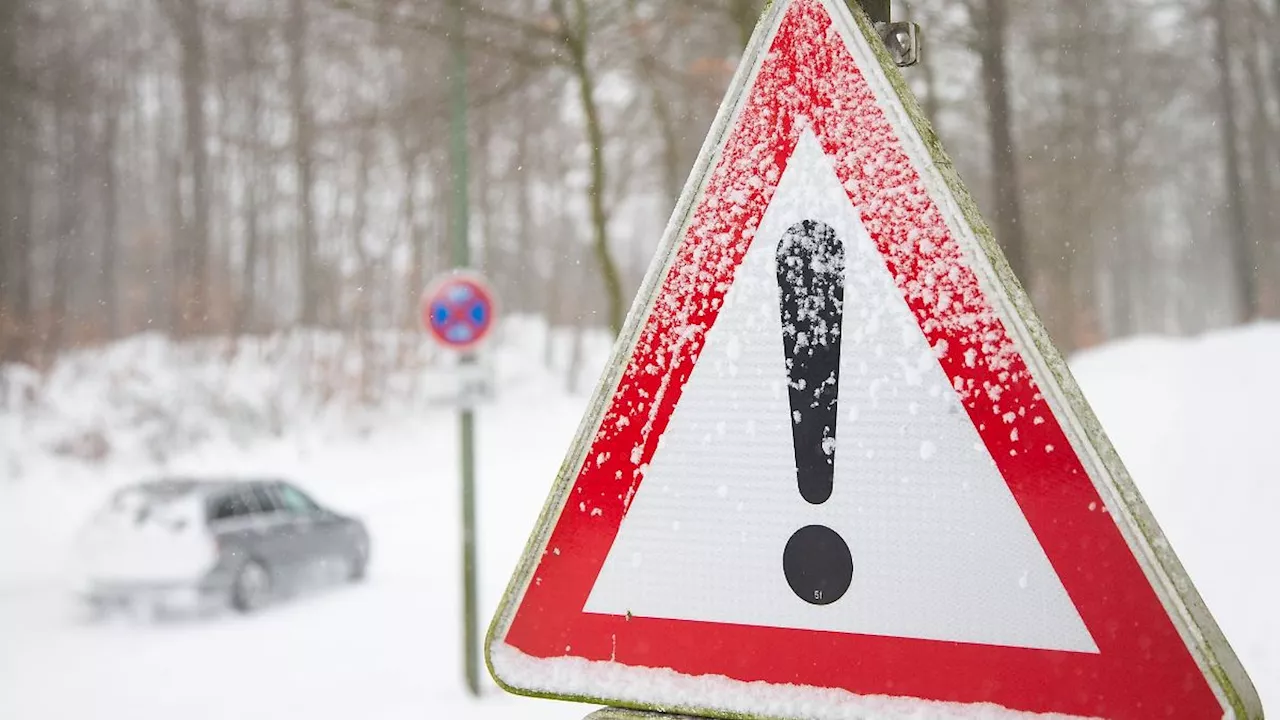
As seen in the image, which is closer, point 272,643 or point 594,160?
point 594,160

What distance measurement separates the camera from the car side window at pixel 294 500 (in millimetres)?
11188

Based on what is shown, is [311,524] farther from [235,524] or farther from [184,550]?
[184,550]

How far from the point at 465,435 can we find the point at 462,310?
39.4 inches

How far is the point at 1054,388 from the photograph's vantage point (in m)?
1.10

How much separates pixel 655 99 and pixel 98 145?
955 inches

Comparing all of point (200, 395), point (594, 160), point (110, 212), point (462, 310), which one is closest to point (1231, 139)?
point (594, 160)

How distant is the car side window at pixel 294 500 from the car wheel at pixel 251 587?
3.44 ft

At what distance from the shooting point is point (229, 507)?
1020 centimetres

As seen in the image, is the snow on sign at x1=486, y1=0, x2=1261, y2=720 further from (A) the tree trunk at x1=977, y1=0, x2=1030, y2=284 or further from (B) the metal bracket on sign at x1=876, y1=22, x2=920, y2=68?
(A) the tree trunk at x1=977, y1=0, x2=1030, y2=284

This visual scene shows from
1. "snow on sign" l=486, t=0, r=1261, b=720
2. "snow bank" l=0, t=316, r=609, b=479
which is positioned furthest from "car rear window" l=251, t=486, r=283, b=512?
"snow on sign" l=486, t=0, r=1261, b=720

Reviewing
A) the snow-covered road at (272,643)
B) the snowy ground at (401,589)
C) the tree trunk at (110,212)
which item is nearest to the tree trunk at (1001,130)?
the snowy ground at (401,589)

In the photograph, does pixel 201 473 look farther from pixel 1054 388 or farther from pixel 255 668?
pixel 1054 388

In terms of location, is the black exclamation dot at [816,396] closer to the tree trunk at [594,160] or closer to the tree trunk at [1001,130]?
the tree trunk at [594,160]

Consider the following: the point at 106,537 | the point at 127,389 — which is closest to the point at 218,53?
the point at 127,389
